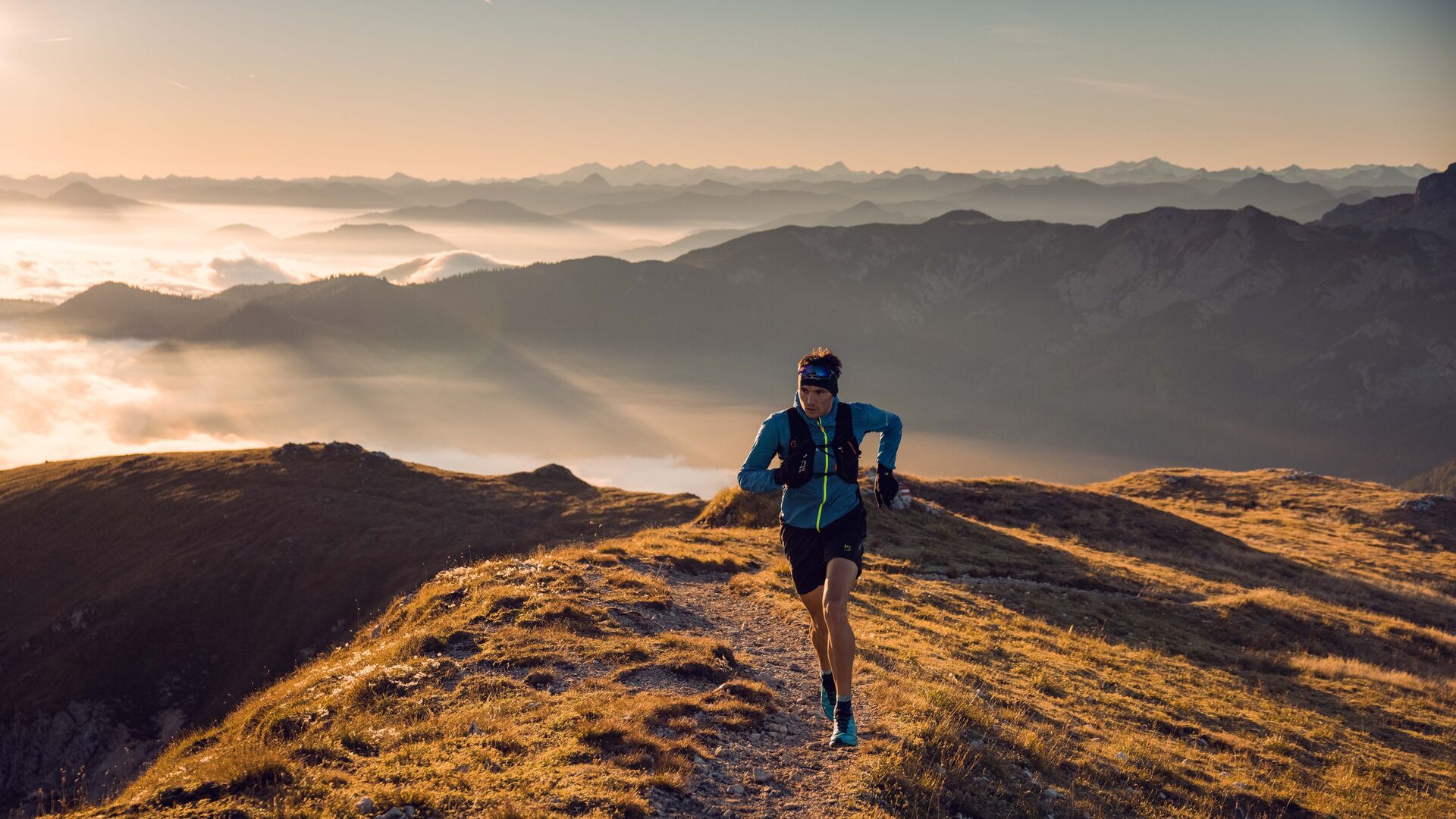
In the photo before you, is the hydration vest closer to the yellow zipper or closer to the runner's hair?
the yellow zipper

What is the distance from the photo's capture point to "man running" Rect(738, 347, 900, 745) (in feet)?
30.1

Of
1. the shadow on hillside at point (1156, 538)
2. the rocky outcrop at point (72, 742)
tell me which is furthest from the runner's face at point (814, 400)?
the rocky outcrop at point (72, 742)

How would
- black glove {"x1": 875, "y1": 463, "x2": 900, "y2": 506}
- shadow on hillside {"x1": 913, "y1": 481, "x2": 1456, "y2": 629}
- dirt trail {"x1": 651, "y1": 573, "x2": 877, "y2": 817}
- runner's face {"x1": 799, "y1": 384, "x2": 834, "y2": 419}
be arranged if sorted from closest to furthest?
dirt trail {"x1": 651, "y1": 573, "x2": 877, "y2": 817}
runner's face {"x1": 799, "y1": 384, "x2": 834, "y2": 419}
black glove {"x1": 875, "y1": 463, "x2": 900, "y2": 506}
shadow on hillside {"x1": 913, "y1": 481, "x2": 1456, "y2": 629}

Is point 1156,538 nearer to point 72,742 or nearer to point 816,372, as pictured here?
point 816,372

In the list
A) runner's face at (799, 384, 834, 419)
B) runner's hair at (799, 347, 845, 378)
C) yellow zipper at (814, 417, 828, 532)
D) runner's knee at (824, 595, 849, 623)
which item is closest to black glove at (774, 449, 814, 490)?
yellow zipper at (814, 417, 828, 532)

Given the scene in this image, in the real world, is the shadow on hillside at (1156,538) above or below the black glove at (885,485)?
below

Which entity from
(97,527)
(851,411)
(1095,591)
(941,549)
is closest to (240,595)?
(97,527)

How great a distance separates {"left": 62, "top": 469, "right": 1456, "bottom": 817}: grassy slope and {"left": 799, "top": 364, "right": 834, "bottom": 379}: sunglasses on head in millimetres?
4533

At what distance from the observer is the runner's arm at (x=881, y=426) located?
955 cm

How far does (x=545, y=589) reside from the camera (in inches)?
659

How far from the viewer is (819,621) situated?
32.8 ft

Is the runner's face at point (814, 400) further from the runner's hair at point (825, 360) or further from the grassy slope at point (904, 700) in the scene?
the grassy slope at point (904, 700)

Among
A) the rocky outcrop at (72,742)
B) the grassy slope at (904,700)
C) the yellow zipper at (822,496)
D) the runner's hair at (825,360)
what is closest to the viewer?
the grassy slope at (904,700)

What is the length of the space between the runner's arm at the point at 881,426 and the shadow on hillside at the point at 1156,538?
1207 inches
